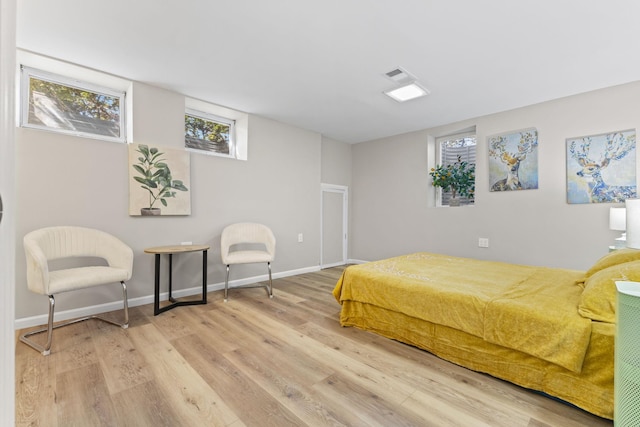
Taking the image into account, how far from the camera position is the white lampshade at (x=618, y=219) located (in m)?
2.66

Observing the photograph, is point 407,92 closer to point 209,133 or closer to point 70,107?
point 209,133

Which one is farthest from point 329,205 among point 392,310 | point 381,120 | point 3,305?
point 3,305

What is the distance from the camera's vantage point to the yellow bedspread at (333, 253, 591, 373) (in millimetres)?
1522

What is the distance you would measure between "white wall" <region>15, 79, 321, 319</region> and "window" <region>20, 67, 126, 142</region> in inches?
10.7

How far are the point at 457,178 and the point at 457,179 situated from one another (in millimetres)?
Result: 15

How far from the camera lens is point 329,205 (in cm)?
535

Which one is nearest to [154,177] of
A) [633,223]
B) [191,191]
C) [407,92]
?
[191,191]

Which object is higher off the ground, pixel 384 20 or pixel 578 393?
pixel 384 20

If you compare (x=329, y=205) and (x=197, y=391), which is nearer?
(x=197, y=391)

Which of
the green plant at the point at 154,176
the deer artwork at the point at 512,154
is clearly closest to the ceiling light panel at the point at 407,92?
the deer artwork at the point at 512,154

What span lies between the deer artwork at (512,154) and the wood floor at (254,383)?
112 inches

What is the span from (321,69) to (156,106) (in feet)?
6.49

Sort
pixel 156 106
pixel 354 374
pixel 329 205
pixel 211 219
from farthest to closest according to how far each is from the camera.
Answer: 1. pixel 329 205
2. pixel 211 219
3. pixel 156 106
4. pixel 354 374

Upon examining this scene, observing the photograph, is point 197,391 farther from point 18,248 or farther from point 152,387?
point 18,248
